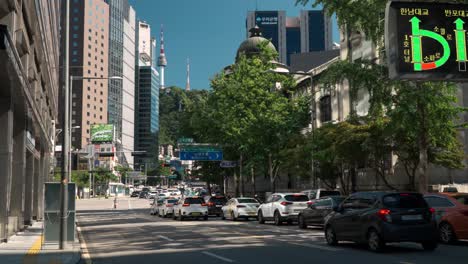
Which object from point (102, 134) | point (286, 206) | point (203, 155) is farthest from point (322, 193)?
point (102, 134)

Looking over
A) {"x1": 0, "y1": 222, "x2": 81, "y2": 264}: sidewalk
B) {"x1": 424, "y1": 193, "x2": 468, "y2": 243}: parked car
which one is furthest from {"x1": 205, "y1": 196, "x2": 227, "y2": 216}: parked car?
{"x1": 424, "y1": 193, "x2": 468, "y2": 243}: parked car

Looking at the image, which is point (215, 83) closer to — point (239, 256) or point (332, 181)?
point (332, 181)

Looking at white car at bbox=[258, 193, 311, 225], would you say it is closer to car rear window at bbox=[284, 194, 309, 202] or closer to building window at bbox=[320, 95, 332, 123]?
car rear window at bbox=[284, 194, 309, 202]

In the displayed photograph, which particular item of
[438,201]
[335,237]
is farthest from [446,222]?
[335,237]

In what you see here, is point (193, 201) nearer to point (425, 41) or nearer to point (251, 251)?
point (251, 251)

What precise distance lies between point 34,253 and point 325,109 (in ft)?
128

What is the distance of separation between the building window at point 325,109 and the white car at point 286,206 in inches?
919

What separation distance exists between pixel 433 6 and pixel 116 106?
7009 inches

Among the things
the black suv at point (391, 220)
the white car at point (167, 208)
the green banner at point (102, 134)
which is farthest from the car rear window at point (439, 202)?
the green banner at point (102, 134)

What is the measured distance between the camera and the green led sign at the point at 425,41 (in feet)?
47.1

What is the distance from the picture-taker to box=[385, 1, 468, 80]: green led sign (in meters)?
14.4

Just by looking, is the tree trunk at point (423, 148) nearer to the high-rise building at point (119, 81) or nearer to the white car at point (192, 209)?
the white car at point (192, 209)

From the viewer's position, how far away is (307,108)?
45.5 m

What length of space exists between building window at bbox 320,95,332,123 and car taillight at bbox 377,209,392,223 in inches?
1431
